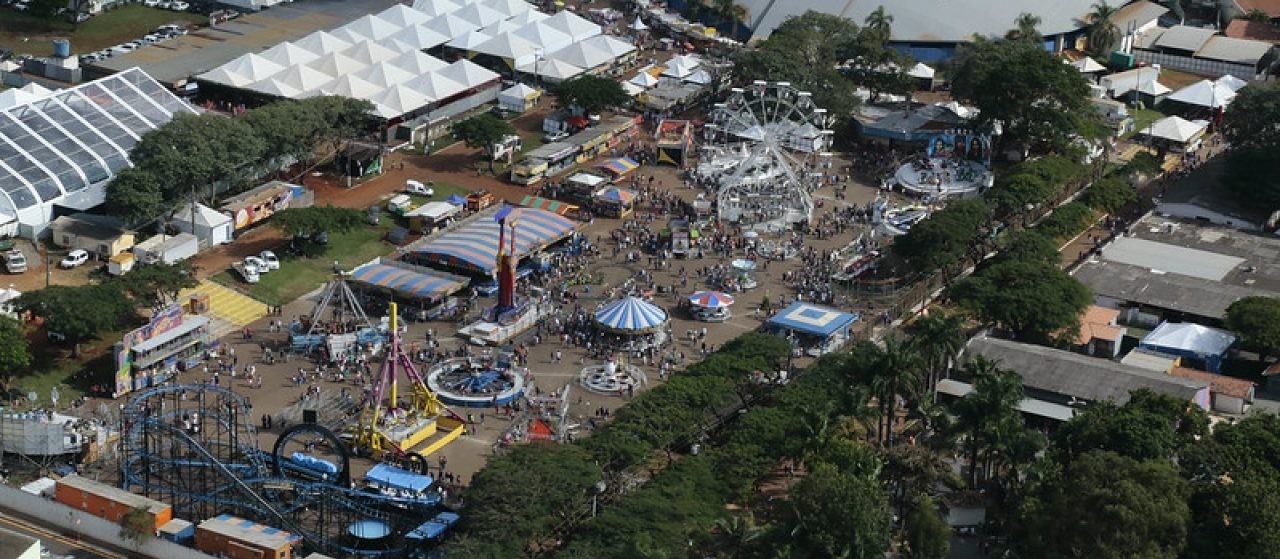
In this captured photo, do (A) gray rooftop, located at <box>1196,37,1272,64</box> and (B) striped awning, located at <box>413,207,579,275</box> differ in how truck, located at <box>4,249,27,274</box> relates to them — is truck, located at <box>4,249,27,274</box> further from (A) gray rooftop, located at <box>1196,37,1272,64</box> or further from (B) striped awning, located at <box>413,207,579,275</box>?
(A) gray rooftop, located at <box>1196,37,1272,64</box>

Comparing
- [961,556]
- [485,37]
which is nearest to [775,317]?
[961,556]

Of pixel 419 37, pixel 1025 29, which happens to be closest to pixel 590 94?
pixel 419 37

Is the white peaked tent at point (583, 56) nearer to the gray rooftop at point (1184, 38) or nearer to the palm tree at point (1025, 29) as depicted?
the palm tree at point (1025, 29)

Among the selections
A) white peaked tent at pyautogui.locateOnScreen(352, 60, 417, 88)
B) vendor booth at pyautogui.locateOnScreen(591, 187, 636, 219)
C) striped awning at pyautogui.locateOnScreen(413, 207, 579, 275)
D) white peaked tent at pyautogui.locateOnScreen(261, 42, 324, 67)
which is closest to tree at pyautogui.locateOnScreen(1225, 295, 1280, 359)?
vendor booth at pyautogui.locateOnScreen(591, 187, 636, 219)

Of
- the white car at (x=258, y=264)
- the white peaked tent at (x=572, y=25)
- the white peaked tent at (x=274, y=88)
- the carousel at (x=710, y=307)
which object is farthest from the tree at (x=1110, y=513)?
the white peaked tent at (x=572, y=25)

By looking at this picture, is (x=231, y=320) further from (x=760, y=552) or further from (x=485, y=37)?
(x=485, y=37)

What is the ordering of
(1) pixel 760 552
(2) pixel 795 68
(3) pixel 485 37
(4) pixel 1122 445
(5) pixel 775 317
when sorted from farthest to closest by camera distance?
(3) pixel 485 37, (2) pixel 795 68, (5) pixel 775 317, (4) pixel 1122 445, (1) pixel 760 552
